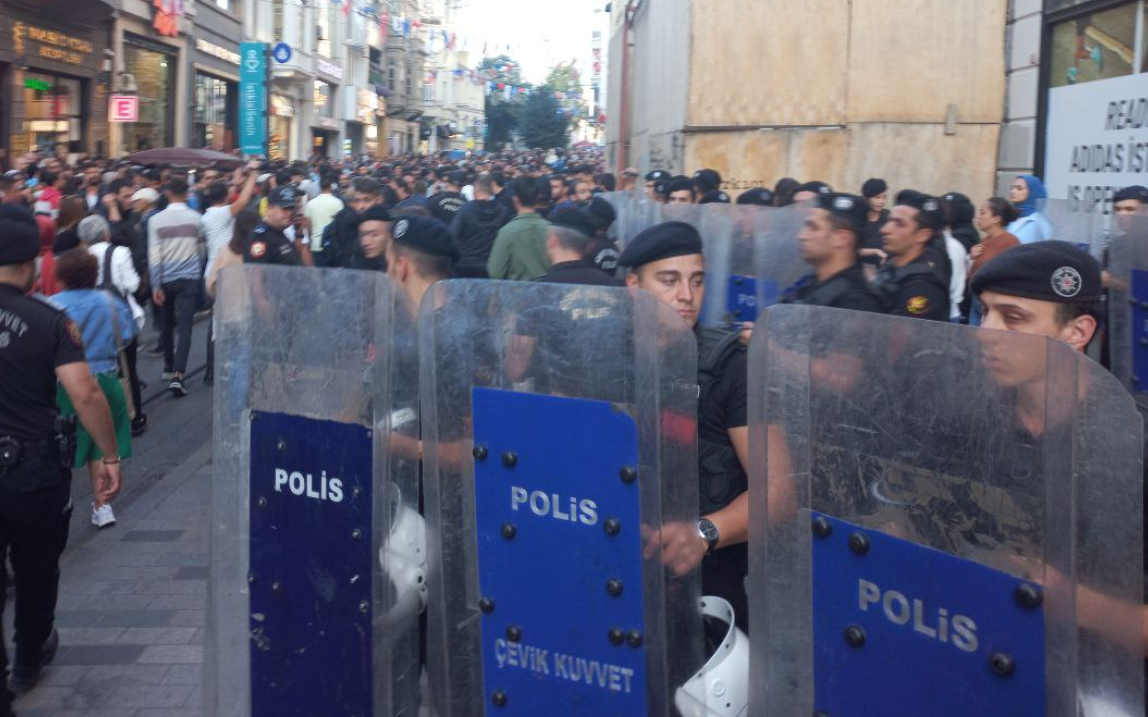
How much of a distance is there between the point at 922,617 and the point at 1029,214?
27.9ft

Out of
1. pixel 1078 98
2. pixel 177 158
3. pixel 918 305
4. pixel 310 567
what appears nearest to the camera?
pixel 310 567

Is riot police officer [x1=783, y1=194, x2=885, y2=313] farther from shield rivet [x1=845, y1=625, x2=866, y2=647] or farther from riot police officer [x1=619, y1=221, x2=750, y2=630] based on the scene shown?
shield rivet [x1=845, y1=625, x2=866, y2=647]

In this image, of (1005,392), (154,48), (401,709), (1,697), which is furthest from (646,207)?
(154,48)

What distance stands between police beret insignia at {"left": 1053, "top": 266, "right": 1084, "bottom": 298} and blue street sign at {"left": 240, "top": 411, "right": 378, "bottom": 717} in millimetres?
1490

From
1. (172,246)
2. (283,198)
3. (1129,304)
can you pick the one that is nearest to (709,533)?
(1129,304)

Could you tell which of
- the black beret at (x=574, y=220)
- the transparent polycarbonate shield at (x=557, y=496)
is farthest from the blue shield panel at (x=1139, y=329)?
the black beret at (x=574, y=220)

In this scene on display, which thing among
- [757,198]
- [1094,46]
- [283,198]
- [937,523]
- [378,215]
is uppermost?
[1094,46]

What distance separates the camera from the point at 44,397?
14.4ft

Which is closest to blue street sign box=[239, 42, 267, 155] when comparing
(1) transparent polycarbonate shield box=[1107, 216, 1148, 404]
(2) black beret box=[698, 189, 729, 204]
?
(2) black beret box=[698, 189, 729, 204]

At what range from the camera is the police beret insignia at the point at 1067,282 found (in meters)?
2.43

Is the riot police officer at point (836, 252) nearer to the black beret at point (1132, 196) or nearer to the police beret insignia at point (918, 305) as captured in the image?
the police beret insignia at point (918, 305)

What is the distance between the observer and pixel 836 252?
17.4 feet

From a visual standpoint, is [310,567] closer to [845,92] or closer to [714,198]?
[714,198]

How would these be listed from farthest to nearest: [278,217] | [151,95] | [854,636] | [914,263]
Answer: [151,95], [278,217], [914,263], [854,636]
